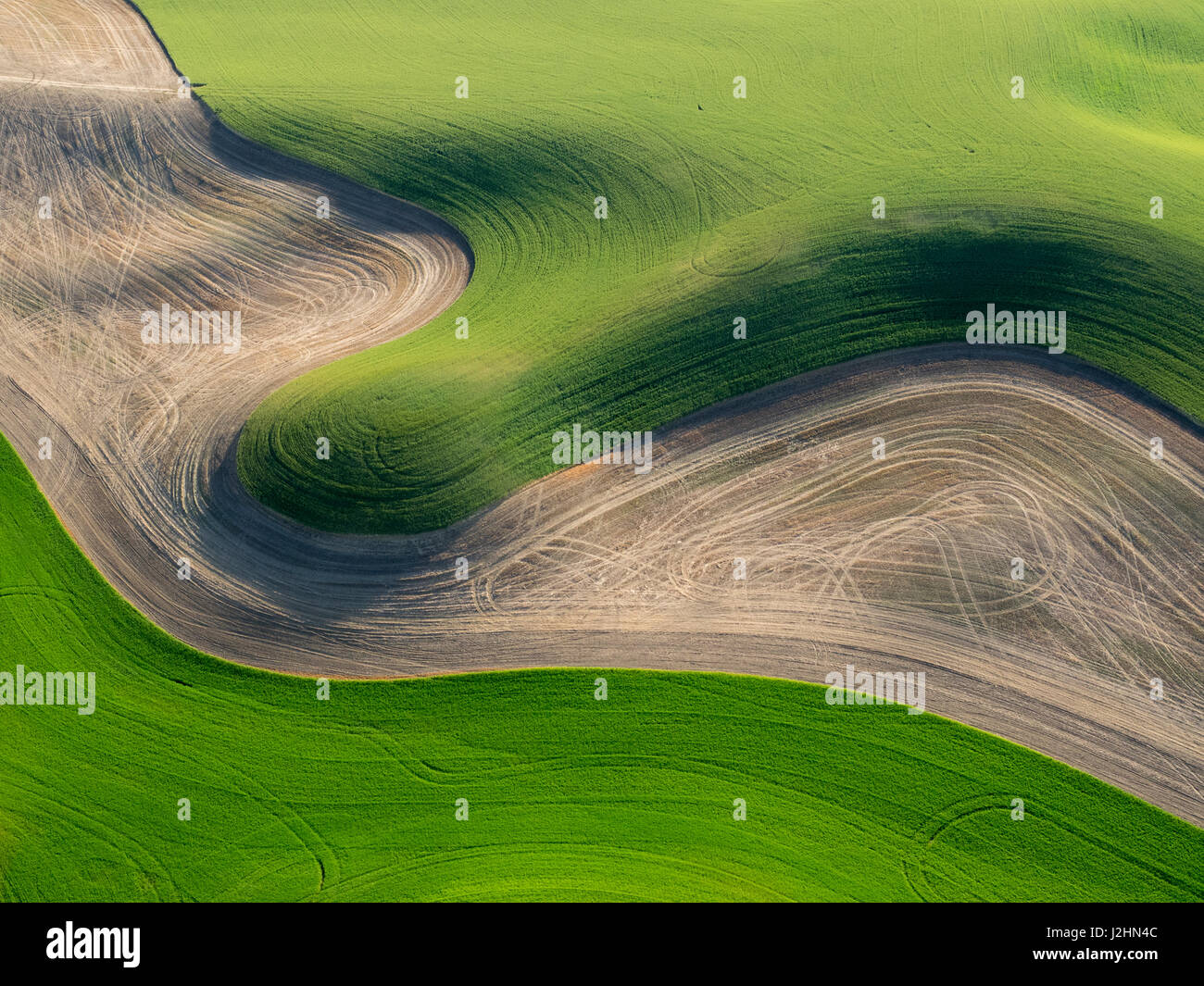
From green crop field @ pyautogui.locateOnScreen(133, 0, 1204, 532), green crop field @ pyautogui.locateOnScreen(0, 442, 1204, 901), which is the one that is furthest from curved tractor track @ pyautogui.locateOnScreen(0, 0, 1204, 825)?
green crop field @ pyautogui.locateOnScreen(133, 0, 1204, 532)

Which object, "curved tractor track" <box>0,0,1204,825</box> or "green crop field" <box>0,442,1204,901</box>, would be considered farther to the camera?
"curved tractor track" <box>0,0,1204,825</box>

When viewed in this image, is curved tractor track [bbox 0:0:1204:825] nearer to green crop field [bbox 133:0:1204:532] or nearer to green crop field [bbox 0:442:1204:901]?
green crop field [bbox 0:442:1204:901]

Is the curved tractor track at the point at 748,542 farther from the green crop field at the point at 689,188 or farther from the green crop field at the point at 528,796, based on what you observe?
the green crop field at the point at 689,188

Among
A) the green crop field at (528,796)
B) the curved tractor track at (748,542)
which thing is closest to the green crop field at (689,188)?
the curved tractor track at (748,542)

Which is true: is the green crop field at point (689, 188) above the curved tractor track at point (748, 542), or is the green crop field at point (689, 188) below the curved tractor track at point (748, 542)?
above

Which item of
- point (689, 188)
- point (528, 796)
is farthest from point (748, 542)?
point (689, 188)
